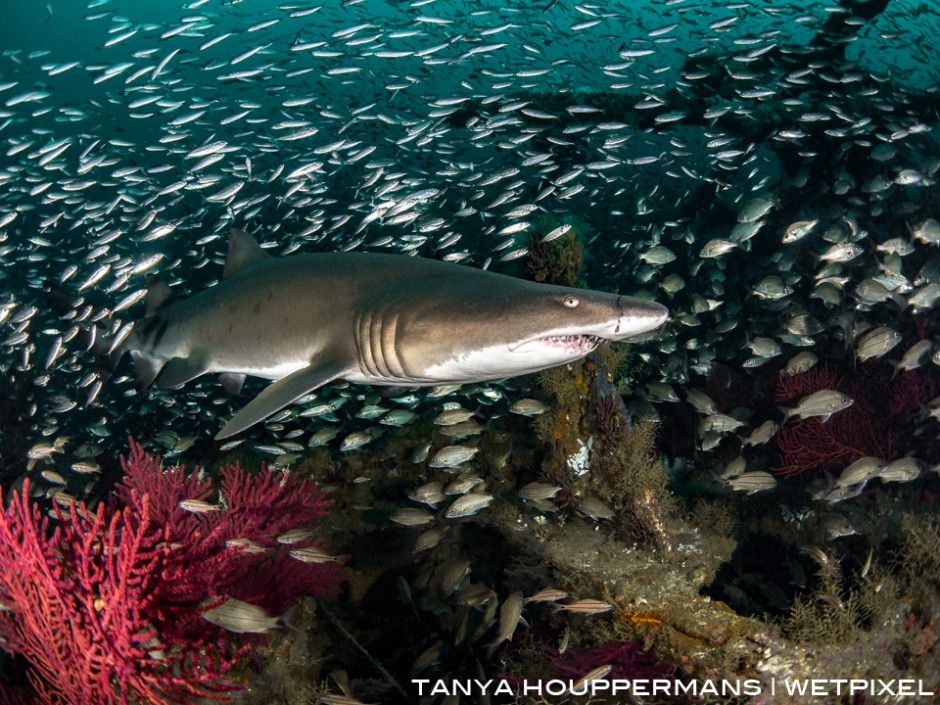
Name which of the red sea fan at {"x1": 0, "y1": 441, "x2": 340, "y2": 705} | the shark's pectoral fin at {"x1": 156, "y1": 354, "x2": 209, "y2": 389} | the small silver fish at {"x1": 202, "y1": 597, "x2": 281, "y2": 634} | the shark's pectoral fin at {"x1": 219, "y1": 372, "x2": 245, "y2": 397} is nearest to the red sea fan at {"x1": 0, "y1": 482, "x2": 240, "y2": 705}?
the red sea fan at {"x1": 0, "y1": 441, "x2": 340, "y2": 705}

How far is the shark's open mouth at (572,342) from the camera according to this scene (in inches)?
124

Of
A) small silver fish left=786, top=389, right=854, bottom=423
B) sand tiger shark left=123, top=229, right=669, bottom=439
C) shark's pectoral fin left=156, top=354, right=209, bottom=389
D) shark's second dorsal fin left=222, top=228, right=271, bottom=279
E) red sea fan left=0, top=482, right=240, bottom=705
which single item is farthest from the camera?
small silver fish left=786, top=389, right=854, bottom=423

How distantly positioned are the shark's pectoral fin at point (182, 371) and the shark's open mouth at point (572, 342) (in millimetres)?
3306

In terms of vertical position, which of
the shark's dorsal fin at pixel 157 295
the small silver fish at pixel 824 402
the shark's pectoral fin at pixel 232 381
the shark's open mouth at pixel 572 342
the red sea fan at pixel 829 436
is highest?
the shark's open mouth at pixel 572 342

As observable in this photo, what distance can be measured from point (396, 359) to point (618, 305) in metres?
1.54

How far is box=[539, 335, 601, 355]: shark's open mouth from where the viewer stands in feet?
10.4

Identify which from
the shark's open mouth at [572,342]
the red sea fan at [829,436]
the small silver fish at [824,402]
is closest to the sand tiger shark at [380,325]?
the shark's open mouth at [572,342]

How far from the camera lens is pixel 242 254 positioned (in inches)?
222

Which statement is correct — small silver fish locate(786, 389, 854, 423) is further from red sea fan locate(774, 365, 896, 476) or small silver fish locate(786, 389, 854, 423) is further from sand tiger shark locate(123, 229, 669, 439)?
sand tiger shark locate(123, 229, 669, 439)

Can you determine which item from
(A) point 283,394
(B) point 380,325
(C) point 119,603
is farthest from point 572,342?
(C) point 119,603

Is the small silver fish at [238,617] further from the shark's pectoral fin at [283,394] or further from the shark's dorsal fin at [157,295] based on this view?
the shark's dorsal fin at [157,295]

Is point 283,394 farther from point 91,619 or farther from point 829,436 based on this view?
point 829,436

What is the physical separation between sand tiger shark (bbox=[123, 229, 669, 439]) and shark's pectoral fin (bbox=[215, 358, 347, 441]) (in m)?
0.01

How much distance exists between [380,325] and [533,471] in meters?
4.11
